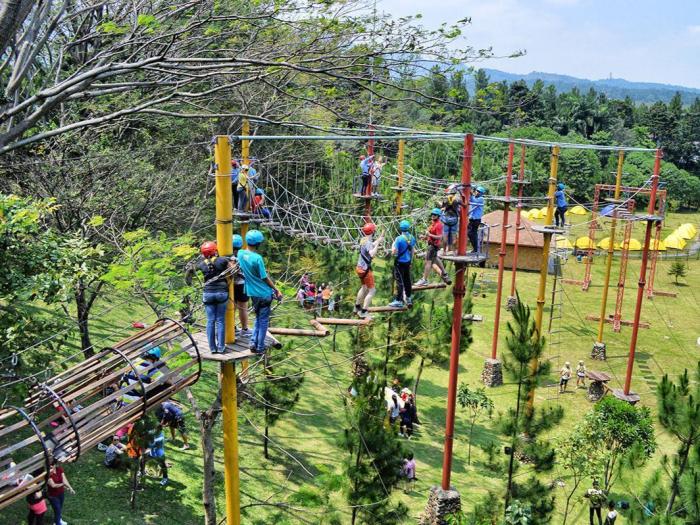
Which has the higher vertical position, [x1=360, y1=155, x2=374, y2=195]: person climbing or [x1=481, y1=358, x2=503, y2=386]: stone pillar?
[x1=360, y1=155, x2=374, y2=195]: person climbing

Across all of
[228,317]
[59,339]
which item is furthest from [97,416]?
[59,339]

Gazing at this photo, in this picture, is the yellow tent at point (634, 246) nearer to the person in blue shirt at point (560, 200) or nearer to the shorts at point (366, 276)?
the person in blue shirt at point (560, 200)

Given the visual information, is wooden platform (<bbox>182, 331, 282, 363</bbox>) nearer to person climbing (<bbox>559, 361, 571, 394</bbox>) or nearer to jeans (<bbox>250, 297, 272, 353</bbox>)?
jeans (<bbox>250, 297, 272, 353</bbox>)

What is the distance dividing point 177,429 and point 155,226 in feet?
14.3

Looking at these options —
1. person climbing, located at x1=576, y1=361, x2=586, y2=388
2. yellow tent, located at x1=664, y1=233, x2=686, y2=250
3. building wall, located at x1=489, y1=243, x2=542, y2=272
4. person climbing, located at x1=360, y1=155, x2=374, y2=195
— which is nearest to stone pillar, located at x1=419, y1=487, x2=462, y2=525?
person climbing, located at x1=360, y1=155, x2=374, y2=195

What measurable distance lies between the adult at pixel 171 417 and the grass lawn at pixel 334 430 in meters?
0.43

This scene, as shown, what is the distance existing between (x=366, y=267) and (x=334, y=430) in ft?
20.9

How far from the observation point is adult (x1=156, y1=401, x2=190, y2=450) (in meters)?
11.3

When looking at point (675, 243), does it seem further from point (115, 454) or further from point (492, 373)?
point (115, 454)

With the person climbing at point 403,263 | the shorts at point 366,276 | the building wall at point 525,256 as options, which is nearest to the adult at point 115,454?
the shorts at point 366,276

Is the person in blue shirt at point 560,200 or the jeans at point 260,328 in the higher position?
the jeans at point 260,328

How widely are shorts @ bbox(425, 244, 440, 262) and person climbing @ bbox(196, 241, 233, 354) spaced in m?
5.78

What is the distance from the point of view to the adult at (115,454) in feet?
35.6

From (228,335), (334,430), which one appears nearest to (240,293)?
(228,335)
